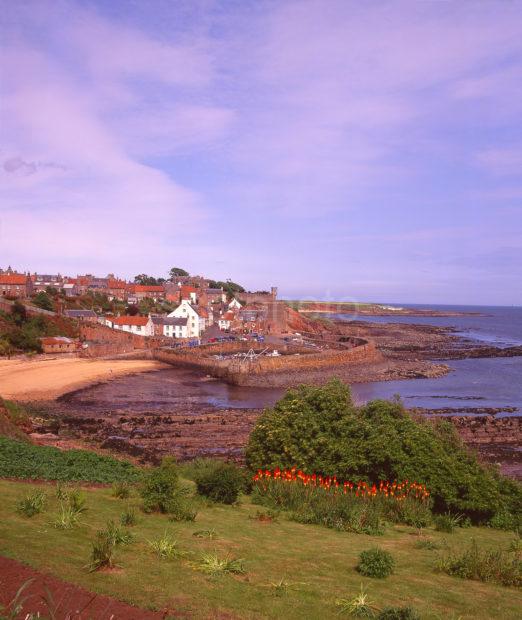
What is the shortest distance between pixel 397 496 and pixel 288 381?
43.1m

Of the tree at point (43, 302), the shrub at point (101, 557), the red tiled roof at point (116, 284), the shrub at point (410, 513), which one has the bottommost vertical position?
the shrub at point (410, 513)

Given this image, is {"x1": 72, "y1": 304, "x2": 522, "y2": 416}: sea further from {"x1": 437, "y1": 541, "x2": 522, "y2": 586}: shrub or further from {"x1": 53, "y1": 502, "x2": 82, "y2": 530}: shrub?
{"x1": 437, "y1": 541, "x2": 522, "y2": 586}: shrub

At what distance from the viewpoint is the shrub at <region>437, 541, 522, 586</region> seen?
8.87 metres

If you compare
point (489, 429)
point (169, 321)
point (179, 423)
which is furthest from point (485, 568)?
point (169, 321)

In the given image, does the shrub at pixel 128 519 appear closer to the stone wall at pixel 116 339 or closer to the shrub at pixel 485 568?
the shrub at pixel 485 568

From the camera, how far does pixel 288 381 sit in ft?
190

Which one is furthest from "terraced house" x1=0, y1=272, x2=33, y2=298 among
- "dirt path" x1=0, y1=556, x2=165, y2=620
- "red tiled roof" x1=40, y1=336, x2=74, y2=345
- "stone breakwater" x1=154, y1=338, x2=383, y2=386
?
"dirt path" x1=0, y1=556, x2=165, y2=620

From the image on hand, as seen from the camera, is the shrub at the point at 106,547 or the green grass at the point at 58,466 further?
the green grass at the point at 58,466

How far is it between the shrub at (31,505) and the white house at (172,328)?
7602 cm

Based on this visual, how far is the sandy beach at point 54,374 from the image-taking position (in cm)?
4553

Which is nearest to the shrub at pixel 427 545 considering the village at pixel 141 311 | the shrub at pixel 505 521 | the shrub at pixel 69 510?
the shrub at pixel 505 521

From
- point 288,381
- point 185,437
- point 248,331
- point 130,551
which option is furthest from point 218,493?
point 248,331

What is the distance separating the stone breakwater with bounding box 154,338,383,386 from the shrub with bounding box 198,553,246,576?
156 feet

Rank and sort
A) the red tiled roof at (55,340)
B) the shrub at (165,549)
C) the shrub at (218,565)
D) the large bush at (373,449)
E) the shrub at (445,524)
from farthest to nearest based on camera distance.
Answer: the red tiled roof at (55,340) → the large bush at (373,449) → the shrub at (445,524) → the shrub at (165,549) → the shrub at (218,565)
